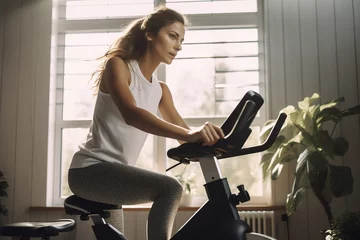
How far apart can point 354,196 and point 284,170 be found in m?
0.52

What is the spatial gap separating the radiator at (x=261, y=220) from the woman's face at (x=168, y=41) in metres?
1.99

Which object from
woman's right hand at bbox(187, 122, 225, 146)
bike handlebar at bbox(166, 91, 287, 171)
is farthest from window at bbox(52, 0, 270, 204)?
woman's right hand at bbox(187, 122, 225, 146)

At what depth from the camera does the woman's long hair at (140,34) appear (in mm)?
1662

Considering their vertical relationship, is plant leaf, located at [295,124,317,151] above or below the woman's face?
below

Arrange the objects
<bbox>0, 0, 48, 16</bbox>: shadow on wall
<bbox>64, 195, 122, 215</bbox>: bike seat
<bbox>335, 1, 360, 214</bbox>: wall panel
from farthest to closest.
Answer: <bbox>0, 0, 48, 16</bbox>: shadow on wall
<bbox>335, 1, 360, 214</bbox>: wall panel
<bbox>64, 195, 122, 215</bbox>: bike seat

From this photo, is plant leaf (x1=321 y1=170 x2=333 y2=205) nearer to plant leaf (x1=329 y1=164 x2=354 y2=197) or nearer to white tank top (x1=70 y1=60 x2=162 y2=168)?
plant leaf (x1=329 y1=164 x2=354 y2=197)

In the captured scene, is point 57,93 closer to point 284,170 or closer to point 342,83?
point 284,170

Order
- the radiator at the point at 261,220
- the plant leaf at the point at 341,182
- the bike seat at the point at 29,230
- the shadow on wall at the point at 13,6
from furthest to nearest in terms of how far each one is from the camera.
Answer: the shadow on wall at the point at 13,6 → the radiator at the point at 261,220 → the plant leaf at the point at 341,182 → the bike seat at the point at 29,230

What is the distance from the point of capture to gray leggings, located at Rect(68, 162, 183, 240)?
139 centimetres

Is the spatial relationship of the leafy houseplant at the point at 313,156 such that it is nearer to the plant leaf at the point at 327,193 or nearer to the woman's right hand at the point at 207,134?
the plant leaf at the point at 327,193

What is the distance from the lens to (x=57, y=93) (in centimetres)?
389

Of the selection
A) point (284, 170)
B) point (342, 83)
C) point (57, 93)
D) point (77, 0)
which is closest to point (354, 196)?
point (284, 170)

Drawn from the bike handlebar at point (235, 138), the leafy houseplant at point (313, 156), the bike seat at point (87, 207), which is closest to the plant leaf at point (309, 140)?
the leafy houseplant at point (313, 156)

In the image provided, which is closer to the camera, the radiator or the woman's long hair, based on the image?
the woman's long hair
